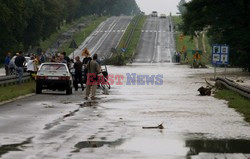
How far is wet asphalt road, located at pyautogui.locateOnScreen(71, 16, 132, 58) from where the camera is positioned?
118 meters

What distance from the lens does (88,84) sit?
28484mm

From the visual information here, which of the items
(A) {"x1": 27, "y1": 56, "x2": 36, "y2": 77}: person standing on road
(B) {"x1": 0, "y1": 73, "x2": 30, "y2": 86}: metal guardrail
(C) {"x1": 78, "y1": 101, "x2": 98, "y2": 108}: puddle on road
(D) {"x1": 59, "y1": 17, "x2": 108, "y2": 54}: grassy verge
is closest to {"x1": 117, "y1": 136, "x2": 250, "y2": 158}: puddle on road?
(C) {"x1": 78, "y1": 101, "x2": 98, "y2": 108}: puddle on road

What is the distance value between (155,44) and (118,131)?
4503 inches

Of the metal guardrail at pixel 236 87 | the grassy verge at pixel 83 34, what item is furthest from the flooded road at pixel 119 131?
the grassy verge at pixel 83 34

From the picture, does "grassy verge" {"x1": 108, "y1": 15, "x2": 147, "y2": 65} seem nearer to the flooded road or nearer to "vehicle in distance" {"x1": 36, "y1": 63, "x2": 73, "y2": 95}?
"vehicle in distance" {"x1": 36, "y1": 63, "x2": 73, "y2": 95}

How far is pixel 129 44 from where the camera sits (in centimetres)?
12650

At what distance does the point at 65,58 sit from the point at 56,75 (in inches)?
386

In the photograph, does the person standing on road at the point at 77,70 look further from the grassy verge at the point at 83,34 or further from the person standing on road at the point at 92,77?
the grassy verge at the point at 83,34

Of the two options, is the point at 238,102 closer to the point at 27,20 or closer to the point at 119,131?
the point at 119,131

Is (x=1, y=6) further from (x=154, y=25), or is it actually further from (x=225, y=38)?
(x=154, y=25)

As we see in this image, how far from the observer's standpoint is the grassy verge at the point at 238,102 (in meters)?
20.8

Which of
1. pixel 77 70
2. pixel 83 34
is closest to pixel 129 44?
pixel 83 34

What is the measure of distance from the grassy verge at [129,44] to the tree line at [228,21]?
23207mm

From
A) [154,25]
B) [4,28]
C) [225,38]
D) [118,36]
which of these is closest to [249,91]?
[225,38]
